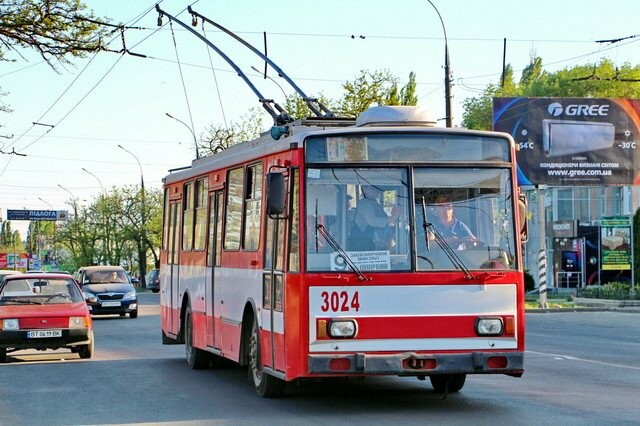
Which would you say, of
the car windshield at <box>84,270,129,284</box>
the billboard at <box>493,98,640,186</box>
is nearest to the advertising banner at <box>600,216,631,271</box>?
the billboard at <box>493,98,640,186</box>

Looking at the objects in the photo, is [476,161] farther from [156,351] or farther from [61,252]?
[61,252]

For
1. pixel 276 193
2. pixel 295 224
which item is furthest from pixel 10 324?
pixel 276 193

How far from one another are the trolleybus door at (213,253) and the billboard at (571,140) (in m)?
30.5

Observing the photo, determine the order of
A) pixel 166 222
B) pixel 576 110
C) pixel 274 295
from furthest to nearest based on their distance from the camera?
pixel 576 110
pixel 166 222
pixel 274 295

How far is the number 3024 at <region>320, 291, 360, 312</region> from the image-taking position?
12297 mm

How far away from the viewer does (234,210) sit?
15773mm

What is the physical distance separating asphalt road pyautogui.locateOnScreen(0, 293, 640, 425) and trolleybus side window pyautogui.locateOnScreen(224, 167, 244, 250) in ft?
5.84

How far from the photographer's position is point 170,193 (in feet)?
68.8

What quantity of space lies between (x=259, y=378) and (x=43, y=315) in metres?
8.07

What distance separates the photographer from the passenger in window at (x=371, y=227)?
12.5 meters

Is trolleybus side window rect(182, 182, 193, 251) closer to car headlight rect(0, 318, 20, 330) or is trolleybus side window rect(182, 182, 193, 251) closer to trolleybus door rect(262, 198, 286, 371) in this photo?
car headlight rect(0, 318, 20, 330)

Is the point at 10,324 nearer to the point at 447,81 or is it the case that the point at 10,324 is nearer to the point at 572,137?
the point at 447,81

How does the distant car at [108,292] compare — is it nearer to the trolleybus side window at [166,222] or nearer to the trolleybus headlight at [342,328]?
the trolleybus side window at [166,222]

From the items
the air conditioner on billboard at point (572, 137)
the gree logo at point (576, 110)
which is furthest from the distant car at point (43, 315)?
the gree logo at point (576, 110)
